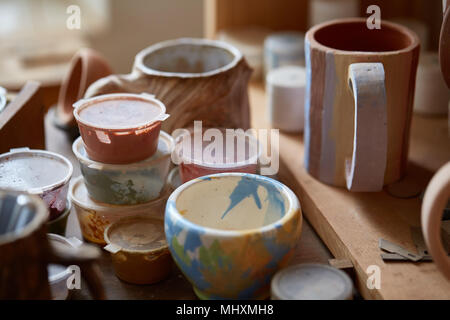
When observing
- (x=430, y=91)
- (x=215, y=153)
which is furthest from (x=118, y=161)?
(x=430, y=91)

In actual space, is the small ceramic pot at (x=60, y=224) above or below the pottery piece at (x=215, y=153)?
below

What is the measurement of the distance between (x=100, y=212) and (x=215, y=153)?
149 millimetres

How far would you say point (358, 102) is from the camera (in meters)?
0.64

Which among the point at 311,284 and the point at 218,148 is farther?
the point at 218,148

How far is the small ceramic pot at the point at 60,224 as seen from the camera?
69 cm

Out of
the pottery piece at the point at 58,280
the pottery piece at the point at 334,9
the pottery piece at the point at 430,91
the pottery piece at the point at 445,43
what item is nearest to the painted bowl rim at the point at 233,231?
the pottery piece at the point at 58,280

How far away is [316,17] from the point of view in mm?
1075

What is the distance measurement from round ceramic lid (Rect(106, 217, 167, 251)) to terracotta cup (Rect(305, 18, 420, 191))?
0.69 ft

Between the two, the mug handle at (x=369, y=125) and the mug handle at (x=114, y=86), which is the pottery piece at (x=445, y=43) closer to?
the mug handle at (x=369, y=125)

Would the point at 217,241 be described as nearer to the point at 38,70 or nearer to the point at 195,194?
the point at 195,194

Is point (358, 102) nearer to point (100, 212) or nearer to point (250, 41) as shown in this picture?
point (100, 212)

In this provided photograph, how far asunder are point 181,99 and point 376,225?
0.28 meters

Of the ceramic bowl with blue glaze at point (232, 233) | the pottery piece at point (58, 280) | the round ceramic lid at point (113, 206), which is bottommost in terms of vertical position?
the pottery piece at point (58, 280)

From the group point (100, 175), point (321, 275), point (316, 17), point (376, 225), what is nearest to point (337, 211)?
point (376, 225)
